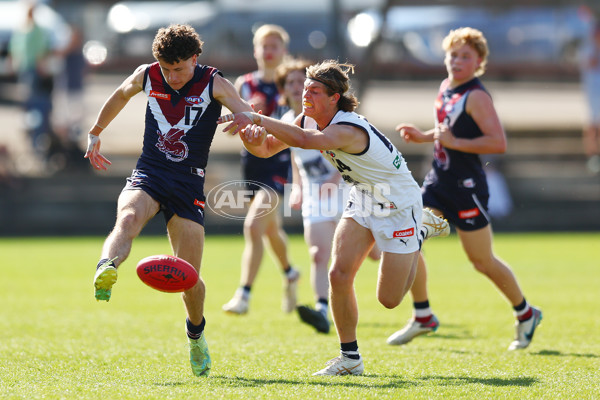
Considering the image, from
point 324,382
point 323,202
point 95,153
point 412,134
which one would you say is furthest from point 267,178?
point 324,382

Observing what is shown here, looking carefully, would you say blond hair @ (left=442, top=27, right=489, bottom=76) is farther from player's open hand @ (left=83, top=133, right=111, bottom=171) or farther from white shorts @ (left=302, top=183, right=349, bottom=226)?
player's open hand @ (left=83, top=133, right=111, bottom=171)

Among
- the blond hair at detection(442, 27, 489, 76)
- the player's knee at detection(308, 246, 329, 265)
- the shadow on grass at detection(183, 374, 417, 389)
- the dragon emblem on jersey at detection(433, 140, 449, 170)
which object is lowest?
the shadow on grass at detection(183, 374, 417, 389)

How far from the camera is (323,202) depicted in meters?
8.04

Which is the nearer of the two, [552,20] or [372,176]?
[372,176]

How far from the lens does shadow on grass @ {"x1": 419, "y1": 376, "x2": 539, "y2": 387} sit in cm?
532

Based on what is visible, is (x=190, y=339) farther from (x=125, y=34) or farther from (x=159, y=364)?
(x=125, y=34)

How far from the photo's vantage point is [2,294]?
9.62m

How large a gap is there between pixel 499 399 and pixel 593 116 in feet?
45.1

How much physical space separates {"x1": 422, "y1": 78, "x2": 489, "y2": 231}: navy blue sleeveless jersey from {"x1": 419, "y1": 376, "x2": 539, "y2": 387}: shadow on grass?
1.60 meters

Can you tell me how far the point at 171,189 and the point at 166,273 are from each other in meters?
0.79

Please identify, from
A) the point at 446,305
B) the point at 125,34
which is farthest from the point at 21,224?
the point at 446,305

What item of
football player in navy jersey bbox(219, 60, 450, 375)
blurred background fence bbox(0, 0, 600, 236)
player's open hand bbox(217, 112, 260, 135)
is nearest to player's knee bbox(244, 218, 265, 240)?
football player in navy jersey bbox(219, 60, 450, 375)

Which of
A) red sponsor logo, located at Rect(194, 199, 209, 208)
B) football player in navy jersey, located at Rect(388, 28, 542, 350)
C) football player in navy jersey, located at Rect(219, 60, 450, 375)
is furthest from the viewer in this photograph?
football player in navy jersey, located at Rect(388, 28, 542, 350)

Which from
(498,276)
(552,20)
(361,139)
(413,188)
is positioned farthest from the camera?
(552,20)
